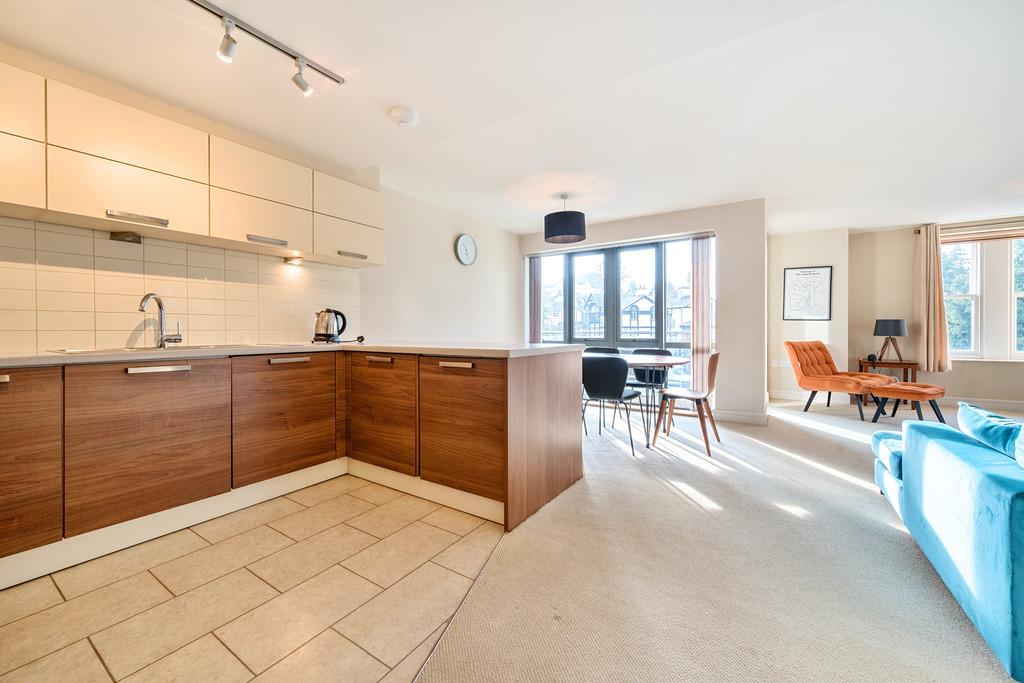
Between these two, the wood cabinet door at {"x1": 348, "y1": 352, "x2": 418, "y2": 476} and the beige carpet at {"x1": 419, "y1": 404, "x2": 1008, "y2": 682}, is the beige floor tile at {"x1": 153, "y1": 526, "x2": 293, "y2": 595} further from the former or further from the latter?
the beige carpet at {"x1": 419, "y1": 404, "x2": 1008, "y2": 682}

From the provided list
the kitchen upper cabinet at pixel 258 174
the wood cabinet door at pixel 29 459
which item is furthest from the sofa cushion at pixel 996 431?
the kitchen upper cabinet at pixel 258 174

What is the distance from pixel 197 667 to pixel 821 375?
6.22m

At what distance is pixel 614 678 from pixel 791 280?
6253 mm

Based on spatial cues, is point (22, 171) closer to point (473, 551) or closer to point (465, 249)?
point (473, 551)

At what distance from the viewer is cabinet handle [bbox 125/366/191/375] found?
5.87 ft

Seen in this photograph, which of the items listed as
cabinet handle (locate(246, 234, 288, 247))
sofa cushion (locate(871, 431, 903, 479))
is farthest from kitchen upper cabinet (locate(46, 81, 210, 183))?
sofa cushion (locate(871, 431, 903, 479))

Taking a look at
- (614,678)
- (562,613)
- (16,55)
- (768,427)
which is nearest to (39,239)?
(16,55)

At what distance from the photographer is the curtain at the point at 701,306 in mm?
4828

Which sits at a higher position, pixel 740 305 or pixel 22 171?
pixel 22 171

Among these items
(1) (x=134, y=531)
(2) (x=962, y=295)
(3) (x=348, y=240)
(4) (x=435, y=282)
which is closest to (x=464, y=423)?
(1) (x=134, y=531)

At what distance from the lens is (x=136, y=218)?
6.64 feet

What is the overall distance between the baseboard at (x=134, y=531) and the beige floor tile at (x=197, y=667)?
3.06 ft

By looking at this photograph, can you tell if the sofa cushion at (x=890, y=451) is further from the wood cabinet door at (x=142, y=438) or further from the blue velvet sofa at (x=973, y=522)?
the wood cabinet door at (x=142, y=438)

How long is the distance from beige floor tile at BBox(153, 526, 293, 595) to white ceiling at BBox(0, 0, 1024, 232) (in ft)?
7.63
